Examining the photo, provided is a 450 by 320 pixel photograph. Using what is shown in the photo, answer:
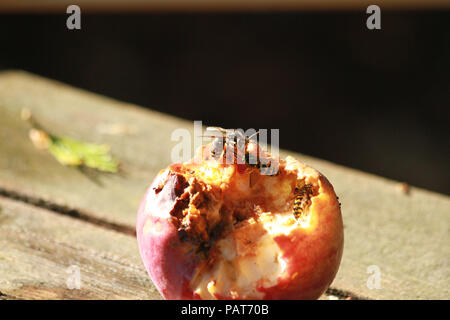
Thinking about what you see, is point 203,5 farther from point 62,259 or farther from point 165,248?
point 165,248

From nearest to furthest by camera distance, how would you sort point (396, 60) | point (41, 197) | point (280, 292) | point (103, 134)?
point (280, 292), point (41, 197), point (103, 134), point (396, 60)

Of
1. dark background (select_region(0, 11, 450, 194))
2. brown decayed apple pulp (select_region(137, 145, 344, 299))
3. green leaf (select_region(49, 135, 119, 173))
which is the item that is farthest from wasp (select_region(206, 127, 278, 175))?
dark background (select_region(0, 11, 450, 194))

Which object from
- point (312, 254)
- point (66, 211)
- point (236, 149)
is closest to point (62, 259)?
point (66, 211)

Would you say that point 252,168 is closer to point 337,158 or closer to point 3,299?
point 3,299

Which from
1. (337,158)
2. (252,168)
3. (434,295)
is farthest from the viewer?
(337,158)

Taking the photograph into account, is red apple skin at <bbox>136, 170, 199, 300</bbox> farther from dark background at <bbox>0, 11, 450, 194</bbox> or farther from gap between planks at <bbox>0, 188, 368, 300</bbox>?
dark background at <bbox>0, 11, 450, 194</bbox>

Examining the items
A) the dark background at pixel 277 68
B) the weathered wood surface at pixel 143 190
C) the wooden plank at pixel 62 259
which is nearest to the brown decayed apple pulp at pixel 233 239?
the wooden plank at pixel 62 259

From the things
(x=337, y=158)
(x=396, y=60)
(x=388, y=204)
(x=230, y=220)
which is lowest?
(x=337, y=158)
